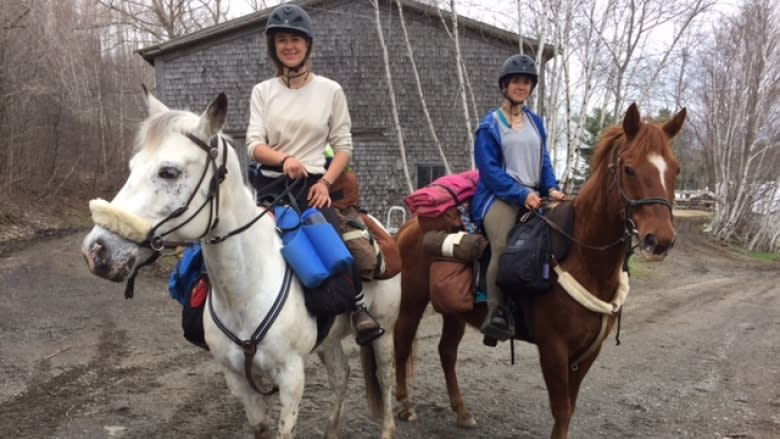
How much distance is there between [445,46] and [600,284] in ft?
36.7

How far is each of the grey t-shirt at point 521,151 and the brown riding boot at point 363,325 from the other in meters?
1.46

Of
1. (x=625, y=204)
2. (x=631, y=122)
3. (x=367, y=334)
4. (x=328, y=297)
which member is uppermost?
(x=631, y=122)

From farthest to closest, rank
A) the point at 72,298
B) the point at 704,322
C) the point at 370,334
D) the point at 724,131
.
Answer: the point at 724,131
the point at 704,322
the point at 72,298
the point at 370,334

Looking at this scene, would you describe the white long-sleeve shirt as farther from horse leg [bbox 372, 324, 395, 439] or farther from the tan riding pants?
horse leg [bbox 372, 324, 395, 439]

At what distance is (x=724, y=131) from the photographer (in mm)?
22828

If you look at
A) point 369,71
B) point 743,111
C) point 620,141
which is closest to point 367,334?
point 620,141

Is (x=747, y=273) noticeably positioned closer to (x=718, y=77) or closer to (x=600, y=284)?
(x=718, y=77)

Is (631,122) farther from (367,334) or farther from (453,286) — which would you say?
(367,334)

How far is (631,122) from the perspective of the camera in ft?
9.87

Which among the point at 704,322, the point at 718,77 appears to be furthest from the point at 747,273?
the point at 718,77

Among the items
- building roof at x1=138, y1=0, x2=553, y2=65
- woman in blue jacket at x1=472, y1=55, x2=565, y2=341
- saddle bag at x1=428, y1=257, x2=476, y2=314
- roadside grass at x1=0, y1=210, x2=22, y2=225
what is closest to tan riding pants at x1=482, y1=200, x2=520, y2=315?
woman in blue jacket at x1=472, y1=55, x2=565, y2=341

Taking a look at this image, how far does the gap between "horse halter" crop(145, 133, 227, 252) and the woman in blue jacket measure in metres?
1.93

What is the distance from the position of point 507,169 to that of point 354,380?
293 cm

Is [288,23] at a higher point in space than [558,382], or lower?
higher
